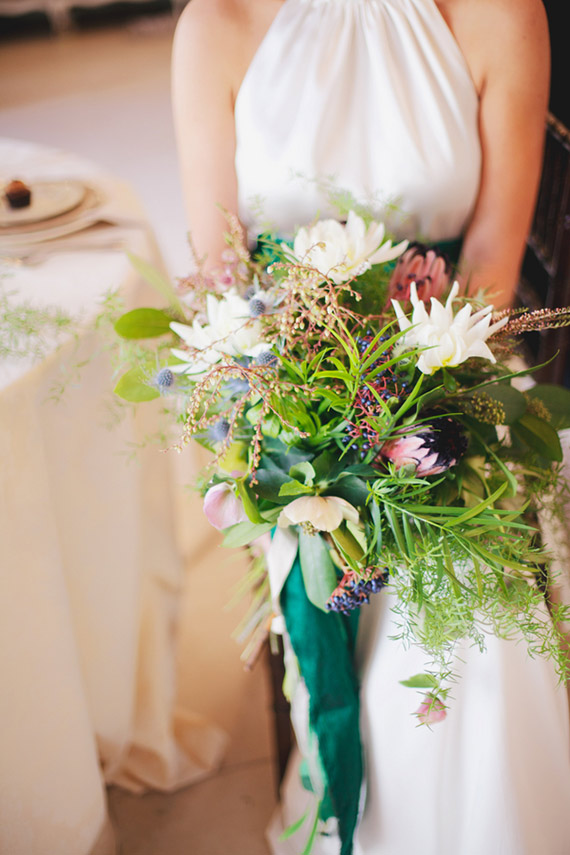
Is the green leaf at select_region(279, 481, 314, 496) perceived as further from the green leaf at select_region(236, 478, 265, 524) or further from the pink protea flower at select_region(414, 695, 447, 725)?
the pink protea flower at select_region(414, 695, 447, 725)

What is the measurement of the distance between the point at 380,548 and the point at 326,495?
8cm

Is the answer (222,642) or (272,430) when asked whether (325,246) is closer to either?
(272,430)

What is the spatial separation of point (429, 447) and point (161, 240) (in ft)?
9.95

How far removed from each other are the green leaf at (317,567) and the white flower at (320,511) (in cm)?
6

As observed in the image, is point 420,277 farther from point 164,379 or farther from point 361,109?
point 361,109

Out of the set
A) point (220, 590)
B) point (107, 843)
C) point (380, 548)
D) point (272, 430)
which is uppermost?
point (272, 430)

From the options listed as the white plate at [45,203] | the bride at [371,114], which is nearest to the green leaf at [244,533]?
the bride at [371,114]

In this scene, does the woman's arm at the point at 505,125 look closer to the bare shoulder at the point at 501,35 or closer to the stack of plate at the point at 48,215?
the bare shoulder at the point at 501,35

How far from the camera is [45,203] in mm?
1306

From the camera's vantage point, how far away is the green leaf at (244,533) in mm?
787

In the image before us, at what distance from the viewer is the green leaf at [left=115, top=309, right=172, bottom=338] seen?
2.76ft

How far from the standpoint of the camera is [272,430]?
75 centimetres

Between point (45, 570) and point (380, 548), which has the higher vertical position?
point (380, 548)

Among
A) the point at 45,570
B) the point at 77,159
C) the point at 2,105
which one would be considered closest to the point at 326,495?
the point at 45,570
